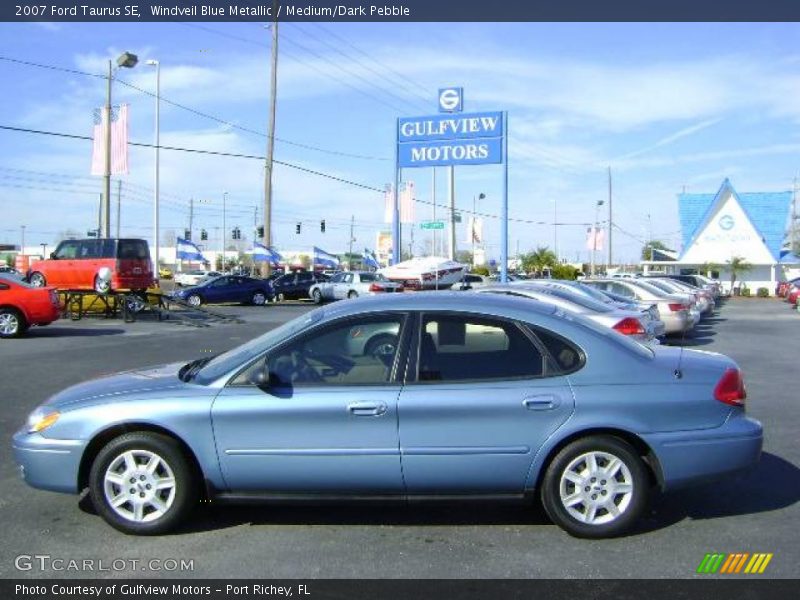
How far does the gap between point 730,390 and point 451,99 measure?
74.2ft

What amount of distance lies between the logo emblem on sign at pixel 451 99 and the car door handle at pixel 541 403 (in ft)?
74.0

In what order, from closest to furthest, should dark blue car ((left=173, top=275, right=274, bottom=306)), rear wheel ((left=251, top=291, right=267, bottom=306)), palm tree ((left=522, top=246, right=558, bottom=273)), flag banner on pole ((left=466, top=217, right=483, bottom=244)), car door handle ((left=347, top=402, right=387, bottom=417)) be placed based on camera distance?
car door handle ((left=347, top=402, right=387, bottom=417)) → dark blue car ((left=173, top=275, right=274, bottom=306)) → rear wheel ((left=251, top=291, right=267, bottom=306)) → flag banner on pole ((left=466, top=217, right=483, bottom=244)) → palm tree ((left=522, top=246, right=558, bottom=273))

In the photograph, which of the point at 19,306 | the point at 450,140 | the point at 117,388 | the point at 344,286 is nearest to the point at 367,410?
the point at 117,388

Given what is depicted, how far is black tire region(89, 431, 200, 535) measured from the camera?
4.85 metres

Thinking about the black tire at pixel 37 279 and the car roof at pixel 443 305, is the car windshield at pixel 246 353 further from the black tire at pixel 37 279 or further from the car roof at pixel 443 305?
the black tire at pixel 37 279

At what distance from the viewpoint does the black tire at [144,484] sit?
4848mm

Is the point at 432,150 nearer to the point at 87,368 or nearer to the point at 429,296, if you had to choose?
the point at 87,368

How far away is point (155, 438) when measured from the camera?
488cm

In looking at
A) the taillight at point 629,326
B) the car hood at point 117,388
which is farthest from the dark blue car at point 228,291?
the car hood at point 117,388

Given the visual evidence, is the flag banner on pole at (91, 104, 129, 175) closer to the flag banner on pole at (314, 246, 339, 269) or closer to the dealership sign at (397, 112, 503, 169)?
the dealership sign at (397, 112, 503, 169)

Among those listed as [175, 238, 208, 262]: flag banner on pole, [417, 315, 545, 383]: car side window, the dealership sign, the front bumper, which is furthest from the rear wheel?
[175, 238, 208, 262]: flag banner on pole

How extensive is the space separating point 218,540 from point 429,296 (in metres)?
2.07

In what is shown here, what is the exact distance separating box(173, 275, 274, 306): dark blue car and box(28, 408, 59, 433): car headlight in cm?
2854

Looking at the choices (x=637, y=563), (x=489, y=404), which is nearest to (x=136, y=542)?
(x=489, y=404)
